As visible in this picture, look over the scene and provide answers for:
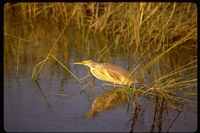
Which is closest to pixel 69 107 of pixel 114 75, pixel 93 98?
pixel 93 98

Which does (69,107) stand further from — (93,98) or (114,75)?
(114,75)

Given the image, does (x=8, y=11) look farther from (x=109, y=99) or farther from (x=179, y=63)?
(x=109, y=99)

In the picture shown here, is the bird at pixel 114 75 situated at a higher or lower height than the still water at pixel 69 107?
higher

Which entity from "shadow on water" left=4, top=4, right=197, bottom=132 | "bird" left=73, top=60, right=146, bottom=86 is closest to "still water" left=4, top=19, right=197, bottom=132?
"shadow on water" left=4, top=4, right=197, bottom=132

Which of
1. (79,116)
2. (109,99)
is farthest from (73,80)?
(79,116)

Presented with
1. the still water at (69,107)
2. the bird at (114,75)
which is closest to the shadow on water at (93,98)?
the still water at (69,107)

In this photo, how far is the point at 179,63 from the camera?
16.6 feet

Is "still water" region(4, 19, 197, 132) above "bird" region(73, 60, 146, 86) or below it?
below

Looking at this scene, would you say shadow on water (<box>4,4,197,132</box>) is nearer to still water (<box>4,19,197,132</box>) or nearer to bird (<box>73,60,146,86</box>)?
still water (<box>4,19,197,132</box>)

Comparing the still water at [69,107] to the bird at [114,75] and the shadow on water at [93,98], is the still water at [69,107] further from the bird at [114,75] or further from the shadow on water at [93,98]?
the bird at [114,75]

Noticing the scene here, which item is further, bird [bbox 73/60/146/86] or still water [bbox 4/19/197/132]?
bird [bbox 73/60/146/86]

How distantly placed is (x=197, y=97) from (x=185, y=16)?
270 centimetres

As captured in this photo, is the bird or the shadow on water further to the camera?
the bird

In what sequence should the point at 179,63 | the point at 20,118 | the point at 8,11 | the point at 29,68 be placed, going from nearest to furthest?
the point at 20,118, the point at 29,68, the point at 179,63, the point at 8,11
